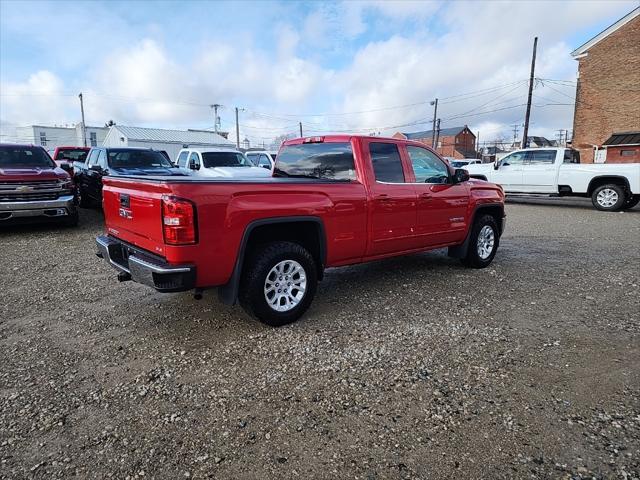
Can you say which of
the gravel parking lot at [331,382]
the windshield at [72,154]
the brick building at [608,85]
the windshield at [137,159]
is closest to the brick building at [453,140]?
the brick building at [608,85]

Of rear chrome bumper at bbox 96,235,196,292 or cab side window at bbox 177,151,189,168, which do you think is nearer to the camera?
rear chrome bumper at bbox 96,235,196,292

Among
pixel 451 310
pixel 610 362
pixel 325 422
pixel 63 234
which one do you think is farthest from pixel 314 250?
pixel 63 234

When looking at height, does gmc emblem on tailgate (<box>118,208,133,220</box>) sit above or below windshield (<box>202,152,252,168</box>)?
below

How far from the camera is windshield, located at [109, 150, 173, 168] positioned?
9891 mm

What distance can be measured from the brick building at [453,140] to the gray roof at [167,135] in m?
36.0

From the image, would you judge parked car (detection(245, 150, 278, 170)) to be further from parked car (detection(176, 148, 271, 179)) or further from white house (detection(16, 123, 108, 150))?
white house (detection(16, 123, 108, 150))

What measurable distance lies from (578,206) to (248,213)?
14658 millimetres

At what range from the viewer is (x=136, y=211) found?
362 cm

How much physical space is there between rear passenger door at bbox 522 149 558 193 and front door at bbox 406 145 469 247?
9903 mm

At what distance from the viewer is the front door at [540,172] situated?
45.0 feet

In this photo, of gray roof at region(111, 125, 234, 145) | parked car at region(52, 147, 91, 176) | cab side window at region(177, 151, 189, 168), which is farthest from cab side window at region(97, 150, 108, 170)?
gray roof at region(111, 125, 234, 145)

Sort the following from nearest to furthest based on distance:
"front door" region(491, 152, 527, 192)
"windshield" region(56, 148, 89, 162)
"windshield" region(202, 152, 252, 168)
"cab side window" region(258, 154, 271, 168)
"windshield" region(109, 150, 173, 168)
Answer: "windshield" region(109, 150, 173, 168)
"windshield" region(202, 152, 252, 168)
"front door" region(491, 152, 527, 192)
"windshield" region(56, 148, 89, 162)
"cab side window" region(258, 154, 271, 168)

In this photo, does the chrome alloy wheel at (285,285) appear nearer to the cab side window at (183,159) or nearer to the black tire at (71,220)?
the black tire at (71,220)

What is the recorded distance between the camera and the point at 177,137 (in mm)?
47000
